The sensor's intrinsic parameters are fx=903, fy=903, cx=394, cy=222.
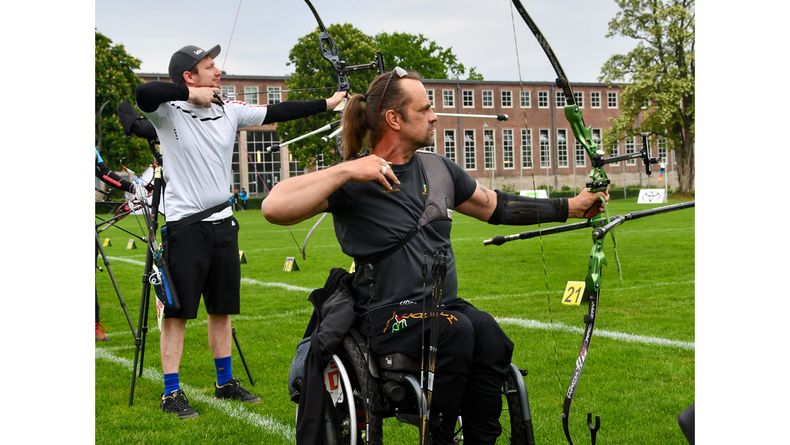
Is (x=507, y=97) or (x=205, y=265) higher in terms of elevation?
(x=507, y=97)

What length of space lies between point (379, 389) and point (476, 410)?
37 centimetres

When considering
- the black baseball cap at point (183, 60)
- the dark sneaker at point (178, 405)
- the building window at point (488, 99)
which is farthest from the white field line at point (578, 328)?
the building window at point (488, 99)

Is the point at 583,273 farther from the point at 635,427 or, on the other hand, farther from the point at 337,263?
the point at 635,427

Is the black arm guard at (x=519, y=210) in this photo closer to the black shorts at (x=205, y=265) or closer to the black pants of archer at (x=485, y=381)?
the black pants of archer at (x=485, y=381)

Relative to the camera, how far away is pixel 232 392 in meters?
5.42

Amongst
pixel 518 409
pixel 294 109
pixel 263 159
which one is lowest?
pixel 518 409

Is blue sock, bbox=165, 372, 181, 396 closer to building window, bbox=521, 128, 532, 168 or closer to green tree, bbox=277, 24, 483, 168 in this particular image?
building window, bbox=521, 128, 532, 168

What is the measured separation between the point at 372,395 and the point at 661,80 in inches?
1779

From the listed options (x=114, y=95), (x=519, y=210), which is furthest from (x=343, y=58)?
(x=519, y=210)

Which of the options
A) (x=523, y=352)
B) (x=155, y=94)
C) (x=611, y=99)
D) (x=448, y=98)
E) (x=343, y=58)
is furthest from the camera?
(x=448, y=98)

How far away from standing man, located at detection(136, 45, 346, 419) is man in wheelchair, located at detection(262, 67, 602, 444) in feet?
6.06

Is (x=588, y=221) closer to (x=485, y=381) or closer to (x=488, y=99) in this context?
(x=485, y=381)

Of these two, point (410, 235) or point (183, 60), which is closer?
point (410, 235)

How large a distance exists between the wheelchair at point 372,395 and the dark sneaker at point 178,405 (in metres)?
2.13
